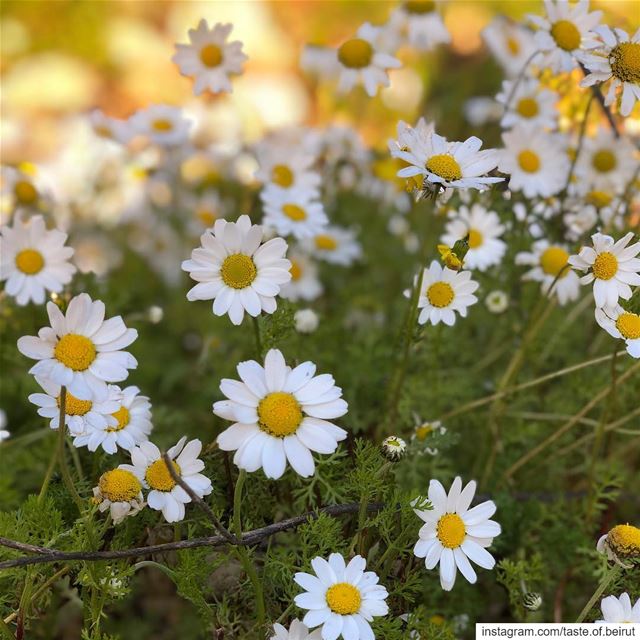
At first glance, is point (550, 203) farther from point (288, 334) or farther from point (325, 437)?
point (325, 437)

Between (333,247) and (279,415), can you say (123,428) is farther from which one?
(333,247)

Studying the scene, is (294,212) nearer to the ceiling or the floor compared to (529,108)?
nearer to the floor

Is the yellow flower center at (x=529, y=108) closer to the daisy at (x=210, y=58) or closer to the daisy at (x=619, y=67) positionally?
the daisy at (x=619, y=67)

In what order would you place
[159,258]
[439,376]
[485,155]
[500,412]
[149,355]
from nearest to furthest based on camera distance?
1. [485,155]
2. [500,412]
3. [439,376]
4. [149,355]
5. [159,258]

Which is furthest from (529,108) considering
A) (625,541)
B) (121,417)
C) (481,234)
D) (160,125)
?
(121,417)

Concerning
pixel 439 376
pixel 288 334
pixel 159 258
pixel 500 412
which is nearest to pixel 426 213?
pixel 159 258

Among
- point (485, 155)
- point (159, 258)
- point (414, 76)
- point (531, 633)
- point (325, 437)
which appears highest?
point (414, 76)

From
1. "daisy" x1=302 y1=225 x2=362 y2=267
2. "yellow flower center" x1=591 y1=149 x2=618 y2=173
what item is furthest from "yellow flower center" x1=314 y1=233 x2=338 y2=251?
"yellow flower center" x1=591 y1=149 x2=618 y2=173
